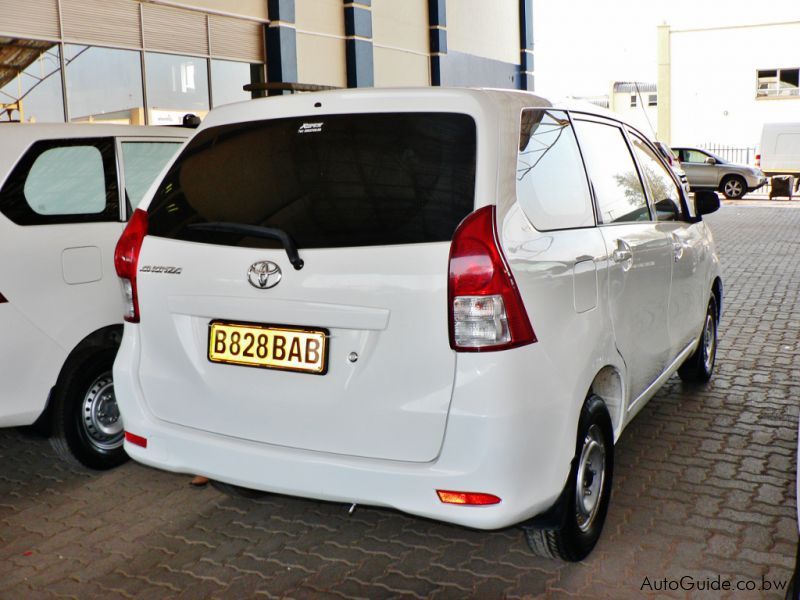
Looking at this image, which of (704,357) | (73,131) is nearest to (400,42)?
(704,357)

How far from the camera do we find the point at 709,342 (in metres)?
6.07

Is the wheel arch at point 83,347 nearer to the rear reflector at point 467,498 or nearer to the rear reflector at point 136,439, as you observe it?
the rear reflector at point 136,439

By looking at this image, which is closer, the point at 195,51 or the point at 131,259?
the point at 131,259

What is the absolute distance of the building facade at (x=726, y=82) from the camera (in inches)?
1400

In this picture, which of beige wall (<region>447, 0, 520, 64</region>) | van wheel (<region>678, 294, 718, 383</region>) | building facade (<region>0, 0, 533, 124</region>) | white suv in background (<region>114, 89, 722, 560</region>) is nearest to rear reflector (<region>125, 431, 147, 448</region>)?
white suv in background (<region>114, 89, 722, 560</region>)

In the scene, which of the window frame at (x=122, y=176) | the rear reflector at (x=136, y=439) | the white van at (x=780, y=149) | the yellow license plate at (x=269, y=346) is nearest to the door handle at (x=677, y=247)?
the yellow license plate at (x=269, y=346)

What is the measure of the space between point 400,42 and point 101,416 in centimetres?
1687

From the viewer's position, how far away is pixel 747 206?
24859 millimetres

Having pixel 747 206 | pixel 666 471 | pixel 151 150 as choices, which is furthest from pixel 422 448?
pixel 747 206

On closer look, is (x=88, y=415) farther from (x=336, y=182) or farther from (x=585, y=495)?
(x=585, y=495)

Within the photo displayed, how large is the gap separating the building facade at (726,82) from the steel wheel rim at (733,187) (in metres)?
9.98

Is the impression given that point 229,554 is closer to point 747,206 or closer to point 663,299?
point 663,299

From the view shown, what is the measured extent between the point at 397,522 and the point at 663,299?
1.71 metres

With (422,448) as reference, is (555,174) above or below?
above
